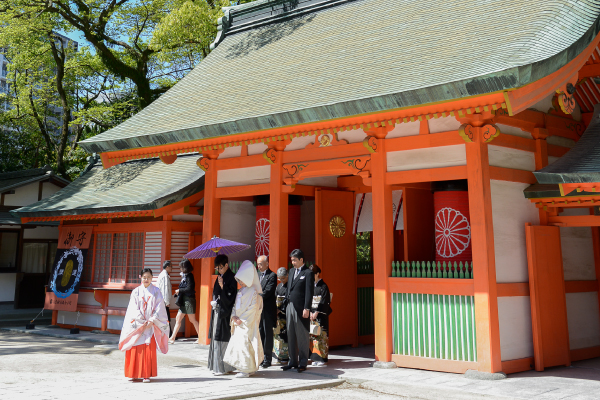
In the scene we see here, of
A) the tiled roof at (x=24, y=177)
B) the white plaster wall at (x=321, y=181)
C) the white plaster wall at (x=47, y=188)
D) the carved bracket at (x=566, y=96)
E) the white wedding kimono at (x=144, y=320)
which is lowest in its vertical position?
the white wedding kimono at (x=144, y=320)

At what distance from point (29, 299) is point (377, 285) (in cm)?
1487

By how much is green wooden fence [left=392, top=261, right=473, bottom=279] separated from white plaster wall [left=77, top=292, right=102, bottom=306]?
8.08 meters

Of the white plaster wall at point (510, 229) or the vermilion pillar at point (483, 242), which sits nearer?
the vermilion pillar at point (483, 242)

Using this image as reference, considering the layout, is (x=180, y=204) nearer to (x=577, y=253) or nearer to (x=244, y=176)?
(x=244, y=176)

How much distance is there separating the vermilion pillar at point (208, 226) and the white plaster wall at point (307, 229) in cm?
203

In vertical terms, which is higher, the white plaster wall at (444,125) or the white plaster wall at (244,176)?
the white plaster wall at (444,125)

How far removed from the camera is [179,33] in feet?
59.2

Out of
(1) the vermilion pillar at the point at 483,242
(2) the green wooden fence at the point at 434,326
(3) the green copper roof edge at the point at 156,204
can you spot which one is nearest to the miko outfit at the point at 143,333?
(2) the green wooden fence at the point at 434,326

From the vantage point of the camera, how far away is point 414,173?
8.21 m

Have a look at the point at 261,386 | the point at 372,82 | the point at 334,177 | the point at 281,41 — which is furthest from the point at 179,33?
the point at 261,386

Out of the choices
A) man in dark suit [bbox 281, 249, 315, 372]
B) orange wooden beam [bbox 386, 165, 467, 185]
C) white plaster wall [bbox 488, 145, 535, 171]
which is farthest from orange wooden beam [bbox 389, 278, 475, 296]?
white plaster wall [bbox 488, 145, 535, 171]

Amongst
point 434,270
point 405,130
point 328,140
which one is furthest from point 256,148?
point 434,270

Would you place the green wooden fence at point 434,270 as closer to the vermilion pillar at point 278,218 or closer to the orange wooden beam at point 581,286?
the orange wooden beam at point 581,286

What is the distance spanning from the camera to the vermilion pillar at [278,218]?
9844 mm
